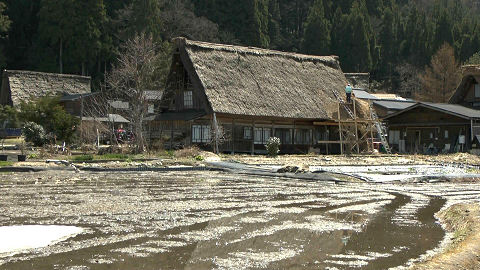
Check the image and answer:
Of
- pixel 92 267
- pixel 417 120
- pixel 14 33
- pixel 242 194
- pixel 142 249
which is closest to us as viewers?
pixel 92 267

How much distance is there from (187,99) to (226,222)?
2480cm

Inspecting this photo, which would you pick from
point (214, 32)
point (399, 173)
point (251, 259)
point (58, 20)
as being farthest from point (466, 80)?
point (251, 259)

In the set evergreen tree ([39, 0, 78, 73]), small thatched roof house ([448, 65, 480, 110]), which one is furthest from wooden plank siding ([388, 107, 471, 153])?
evergreen tree ([39, 0, 78, 73])

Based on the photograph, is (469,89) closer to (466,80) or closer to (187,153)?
(466,80)

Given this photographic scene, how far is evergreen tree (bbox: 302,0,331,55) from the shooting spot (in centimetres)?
5738

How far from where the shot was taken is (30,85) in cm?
4622

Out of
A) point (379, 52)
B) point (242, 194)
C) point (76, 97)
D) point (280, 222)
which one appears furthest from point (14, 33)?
point (280, 222)

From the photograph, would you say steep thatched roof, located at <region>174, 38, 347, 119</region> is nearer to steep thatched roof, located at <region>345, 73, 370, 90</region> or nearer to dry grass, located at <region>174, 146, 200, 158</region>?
dry grass, located at <region>174, 146, 200, 158</region>

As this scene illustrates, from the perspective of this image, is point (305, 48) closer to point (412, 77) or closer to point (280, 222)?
point (412, 77)

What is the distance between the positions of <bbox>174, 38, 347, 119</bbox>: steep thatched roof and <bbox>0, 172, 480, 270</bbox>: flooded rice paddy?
15.7 m

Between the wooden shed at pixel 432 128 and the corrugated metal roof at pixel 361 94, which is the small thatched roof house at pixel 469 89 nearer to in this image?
the wooden shed at pixel 432 128

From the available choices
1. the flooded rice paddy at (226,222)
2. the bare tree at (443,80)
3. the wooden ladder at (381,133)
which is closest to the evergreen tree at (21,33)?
the wooden ladder at (381,133)

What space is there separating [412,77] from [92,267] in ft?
189

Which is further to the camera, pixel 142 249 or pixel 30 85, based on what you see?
pixel 30 85
